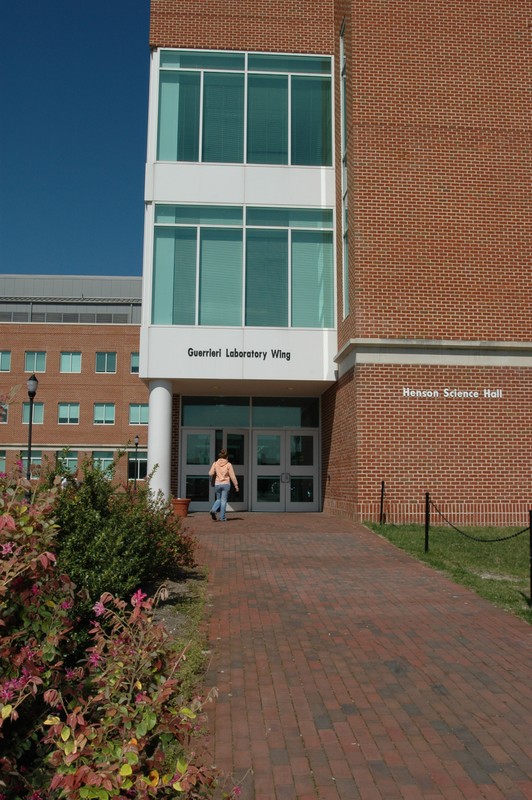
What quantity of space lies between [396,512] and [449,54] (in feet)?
32.7

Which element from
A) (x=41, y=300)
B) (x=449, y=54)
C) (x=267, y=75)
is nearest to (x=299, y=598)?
(x=449, y=54)

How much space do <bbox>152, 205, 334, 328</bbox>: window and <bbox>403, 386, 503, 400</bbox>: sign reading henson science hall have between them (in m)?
3.62

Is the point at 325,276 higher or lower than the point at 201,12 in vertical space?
lower

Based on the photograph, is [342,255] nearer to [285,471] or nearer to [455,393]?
[455,393]

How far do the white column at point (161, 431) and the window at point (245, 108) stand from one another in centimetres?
574

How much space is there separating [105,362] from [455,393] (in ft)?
151

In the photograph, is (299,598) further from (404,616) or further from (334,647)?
(334,647)

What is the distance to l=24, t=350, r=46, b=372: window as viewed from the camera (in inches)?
2248

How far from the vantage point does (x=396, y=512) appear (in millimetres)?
14023

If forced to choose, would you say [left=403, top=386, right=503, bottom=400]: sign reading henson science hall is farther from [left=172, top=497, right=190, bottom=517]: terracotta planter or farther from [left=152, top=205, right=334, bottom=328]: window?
[left=172, top=497, right=190, bottom=517]: terracotta planter

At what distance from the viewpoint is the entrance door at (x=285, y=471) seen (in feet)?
63.1

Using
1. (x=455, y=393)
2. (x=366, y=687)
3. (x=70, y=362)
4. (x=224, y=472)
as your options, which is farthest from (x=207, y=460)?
(x=70, y=362)

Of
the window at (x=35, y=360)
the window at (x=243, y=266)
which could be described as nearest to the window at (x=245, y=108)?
the window at (x=243, y=266)

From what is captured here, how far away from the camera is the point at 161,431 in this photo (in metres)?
17.0
